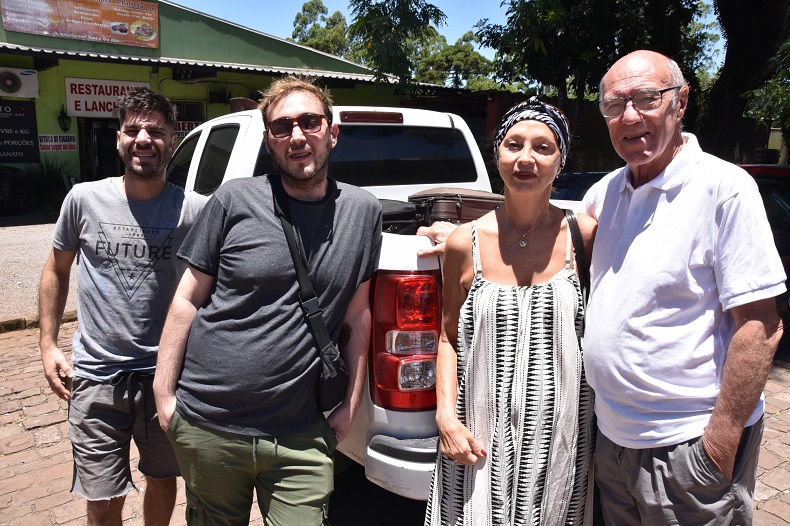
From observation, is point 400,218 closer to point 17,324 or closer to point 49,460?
point 49,460

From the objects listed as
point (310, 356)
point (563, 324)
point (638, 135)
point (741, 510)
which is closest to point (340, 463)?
point (310, 356)

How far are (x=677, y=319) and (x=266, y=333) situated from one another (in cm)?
128

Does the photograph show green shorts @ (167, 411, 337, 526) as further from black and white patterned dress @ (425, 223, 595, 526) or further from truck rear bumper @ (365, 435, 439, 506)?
black and white patterned dress @ (425, 223, 595, 526)

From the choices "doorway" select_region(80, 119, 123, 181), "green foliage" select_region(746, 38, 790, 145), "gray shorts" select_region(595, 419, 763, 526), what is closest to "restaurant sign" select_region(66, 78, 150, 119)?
"doorway" select_region(80, 119, 123, 181)

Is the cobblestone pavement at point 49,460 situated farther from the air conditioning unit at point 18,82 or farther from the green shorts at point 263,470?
the air conditioning unit at point 18,82

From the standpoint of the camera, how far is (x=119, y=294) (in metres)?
2.48

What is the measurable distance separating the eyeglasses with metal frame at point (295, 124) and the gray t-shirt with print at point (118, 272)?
2.37ft

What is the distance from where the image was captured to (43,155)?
14.5 meters

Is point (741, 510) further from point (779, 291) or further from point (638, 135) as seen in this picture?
point (638, 135)

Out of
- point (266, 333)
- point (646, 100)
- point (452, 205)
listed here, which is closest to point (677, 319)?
point (646, 100)

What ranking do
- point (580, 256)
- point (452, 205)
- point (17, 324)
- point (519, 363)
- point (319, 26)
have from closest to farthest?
1. point (519, 363)
2. point (580, 256)
3. point (452, 205)
4. point (17, 324)
5. point (319, 26)

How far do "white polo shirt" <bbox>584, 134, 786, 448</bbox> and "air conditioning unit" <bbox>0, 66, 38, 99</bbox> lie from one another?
1537 centimetres

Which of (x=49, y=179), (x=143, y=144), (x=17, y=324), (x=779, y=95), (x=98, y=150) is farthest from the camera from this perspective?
(x=98, y=150)

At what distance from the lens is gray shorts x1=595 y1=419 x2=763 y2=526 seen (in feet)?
5.84
